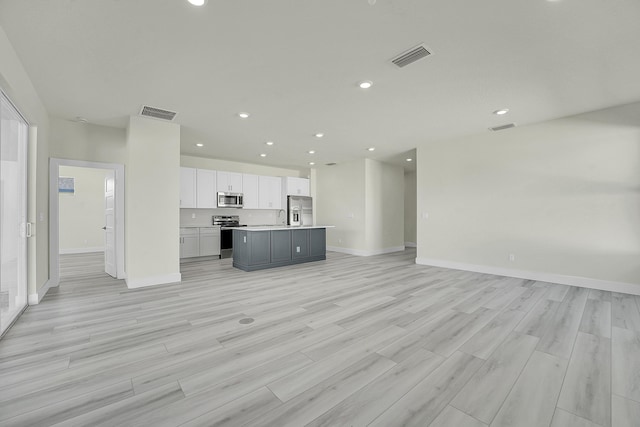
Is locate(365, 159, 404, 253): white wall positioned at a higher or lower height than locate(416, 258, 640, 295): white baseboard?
higher

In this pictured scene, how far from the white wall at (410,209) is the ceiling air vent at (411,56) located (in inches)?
297

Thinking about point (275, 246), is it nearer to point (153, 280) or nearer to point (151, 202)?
point (153, 280)

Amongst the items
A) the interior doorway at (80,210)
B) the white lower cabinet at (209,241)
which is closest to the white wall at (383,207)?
the white lower cabinet at (209,241)

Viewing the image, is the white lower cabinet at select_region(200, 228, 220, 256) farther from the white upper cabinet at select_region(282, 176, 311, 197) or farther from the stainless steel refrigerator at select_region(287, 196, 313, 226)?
the white upper cabinet at select_region(282, 176, 311, 197)

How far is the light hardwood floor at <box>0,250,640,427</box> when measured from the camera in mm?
1548

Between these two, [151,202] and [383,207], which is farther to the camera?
[383,207]

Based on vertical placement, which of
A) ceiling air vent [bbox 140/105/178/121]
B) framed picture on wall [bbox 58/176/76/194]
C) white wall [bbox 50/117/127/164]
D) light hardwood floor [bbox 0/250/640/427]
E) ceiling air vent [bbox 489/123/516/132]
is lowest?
light hardwood floor [bbox 0/250/640/427]

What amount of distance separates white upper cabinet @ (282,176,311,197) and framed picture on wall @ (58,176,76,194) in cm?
612

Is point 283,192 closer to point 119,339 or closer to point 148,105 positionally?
point 148,105

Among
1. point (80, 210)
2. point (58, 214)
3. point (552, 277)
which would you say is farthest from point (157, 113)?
point (552, 277)

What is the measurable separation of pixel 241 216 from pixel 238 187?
976 millimetres

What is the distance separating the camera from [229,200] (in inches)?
296

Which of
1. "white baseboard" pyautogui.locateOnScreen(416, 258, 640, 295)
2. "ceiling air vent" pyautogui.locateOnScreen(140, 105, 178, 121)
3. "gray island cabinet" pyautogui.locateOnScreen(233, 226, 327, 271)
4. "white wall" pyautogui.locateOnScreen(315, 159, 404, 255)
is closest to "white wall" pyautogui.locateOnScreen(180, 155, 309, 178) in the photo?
"white wall" pyautogui.locateOnScreen(315, 159, 404, 255)

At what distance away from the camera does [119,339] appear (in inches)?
97.0
